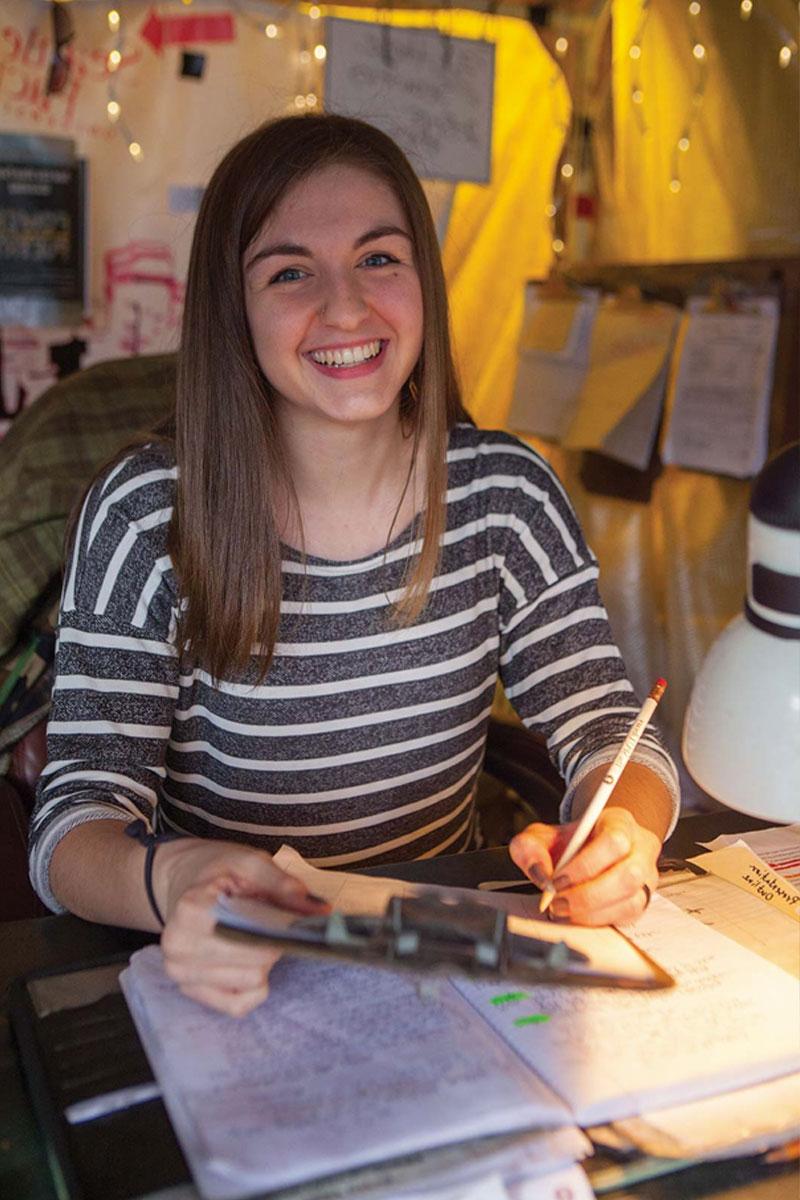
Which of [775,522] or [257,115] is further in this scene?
[257,115]

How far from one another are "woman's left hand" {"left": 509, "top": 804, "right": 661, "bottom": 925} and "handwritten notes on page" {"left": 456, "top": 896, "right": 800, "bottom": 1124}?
42mm

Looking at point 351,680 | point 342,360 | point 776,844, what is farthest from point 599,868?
point 342,360

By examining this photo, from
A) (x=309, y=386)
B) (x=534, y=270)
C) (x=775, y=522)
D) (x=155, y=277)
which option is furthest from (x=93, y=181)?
(x=775, y=522)

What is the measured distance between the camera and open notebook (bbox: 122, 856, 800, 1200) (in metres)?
0.61

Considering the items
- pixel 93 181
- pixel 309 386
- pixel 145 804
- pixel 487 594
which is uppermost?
pixel 93 181

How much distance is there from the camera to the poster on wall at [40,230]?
200 centimetres

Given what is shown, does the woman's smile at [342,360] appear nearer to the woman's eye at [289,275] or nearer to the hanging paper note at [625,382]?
the woman's eye at [289,275]

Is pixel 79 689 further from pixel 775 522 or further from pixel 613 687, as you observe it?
pixel 775 522

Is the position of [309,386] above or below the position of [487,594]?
above

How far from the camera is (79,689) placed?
3.57 feet

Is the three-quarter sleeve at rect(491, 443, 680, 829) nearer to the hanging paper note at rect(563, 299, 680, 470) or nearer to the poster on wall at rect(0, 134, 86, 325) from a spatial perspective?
the hanging paper note at rect(563, 299, 680, 470)

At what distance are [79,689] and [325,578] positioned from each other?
0.28 m

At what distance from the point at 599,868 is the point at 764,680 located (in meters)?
0.22

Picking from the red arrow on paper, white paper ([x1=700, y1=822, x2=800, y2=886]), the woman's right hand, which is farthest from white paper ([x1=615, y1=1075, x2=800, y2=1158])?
the red arrow on paper
